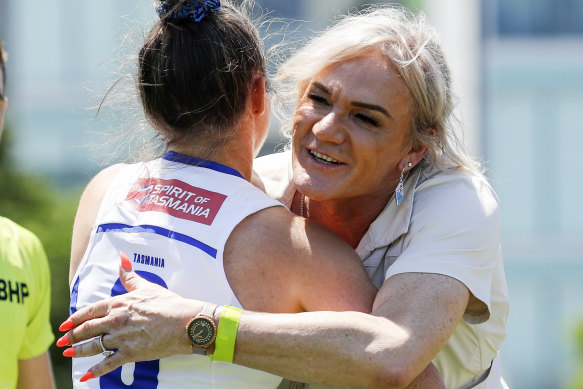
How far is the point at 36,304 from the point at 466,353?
5.80 feet

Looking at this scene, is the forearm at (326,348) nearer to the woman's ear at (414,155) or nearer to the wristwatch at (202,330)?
the wristwatch at (202,330)

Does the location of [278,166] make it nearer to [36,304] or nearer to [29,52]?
[36,304]

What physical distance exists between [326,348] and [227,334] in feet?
0.86

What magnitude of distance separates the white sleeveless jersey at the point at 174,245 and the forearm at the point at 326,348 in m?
0.10

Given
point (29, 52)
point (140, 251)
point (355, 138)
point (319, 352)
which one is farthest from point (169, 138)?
point (29, 52)

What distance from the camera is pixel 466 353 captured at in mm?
3016

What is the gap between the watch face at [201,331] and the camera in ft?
8.38

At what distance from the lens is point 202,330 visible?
8.40 ft

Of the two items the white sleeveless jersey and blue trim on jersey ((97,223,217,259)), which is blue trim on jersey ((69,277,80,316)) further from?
blue trim on jersey ((97,223,217,259))

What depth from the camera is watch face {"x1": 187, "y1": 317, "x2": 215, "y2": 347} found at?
255 cm

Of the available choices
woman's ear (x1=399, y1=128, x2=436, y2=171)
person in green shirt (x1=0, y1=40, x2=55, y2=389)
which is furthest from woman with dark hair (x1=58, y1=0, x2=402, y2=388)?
person in green shirt (x1=0, y1=40, x2=55, y2=389)

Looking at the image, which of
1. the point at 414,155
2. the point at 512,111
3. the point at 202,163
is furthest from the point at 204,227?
the point at 512,111

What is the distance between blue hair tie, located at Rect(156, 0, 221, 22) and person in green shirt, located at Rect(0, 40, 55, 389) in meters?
1.27

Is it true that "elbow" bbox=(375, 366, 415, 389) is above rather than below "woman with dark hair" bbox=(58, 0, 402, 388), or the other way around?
below
